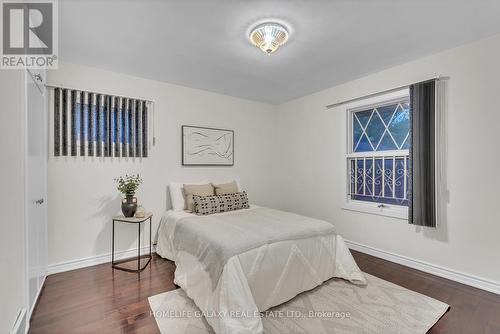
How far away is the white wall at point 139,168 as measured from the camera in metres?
2.63

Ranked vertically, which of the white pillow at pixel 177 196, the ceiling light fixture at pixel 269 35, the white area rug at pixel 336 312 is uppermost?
the ceiling light fixture at pixel 269 35

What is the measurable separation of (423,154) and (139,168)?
3551mm

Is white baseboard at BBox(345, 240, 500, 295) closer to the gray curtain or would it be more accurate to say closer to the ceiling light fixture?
the gray curtain

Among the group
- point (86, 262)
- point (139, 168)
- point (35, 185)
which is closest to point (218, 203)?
point (139, 168)

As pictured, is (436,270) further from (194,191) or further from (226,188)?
(194,191)

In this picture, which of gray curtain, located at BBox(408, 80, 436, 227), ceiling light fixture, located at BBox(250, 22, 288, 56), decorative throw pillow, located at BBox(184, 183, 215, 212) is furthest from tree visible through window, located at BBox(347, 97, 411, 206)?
decorative throw pillow, located at BBox(184, 183, 215, 212)

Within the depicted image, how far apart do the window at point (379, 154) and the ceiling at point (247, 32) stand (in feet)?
1.76

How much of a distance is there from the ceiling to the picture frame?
0.85 meters

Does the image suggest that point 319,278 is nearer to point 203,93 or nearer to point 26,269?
point 26,269

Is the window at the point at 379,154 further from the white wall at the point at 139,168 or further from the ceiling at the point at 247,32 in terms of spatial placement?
the white wall at the point at 139,168

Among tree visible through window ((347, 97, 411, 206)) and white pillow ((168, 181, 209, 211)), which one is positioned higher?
tree visible through window ((347, 97, 411, 206))

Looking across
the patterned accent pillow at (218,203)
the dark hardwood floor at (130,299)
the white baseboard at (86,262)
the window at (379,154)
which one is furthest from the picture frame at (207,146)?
the window at (379,154)

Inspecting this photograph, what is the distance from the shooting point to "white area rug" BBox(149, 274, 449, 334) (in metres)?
1.69

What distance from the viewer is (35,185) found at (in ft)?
6.35
